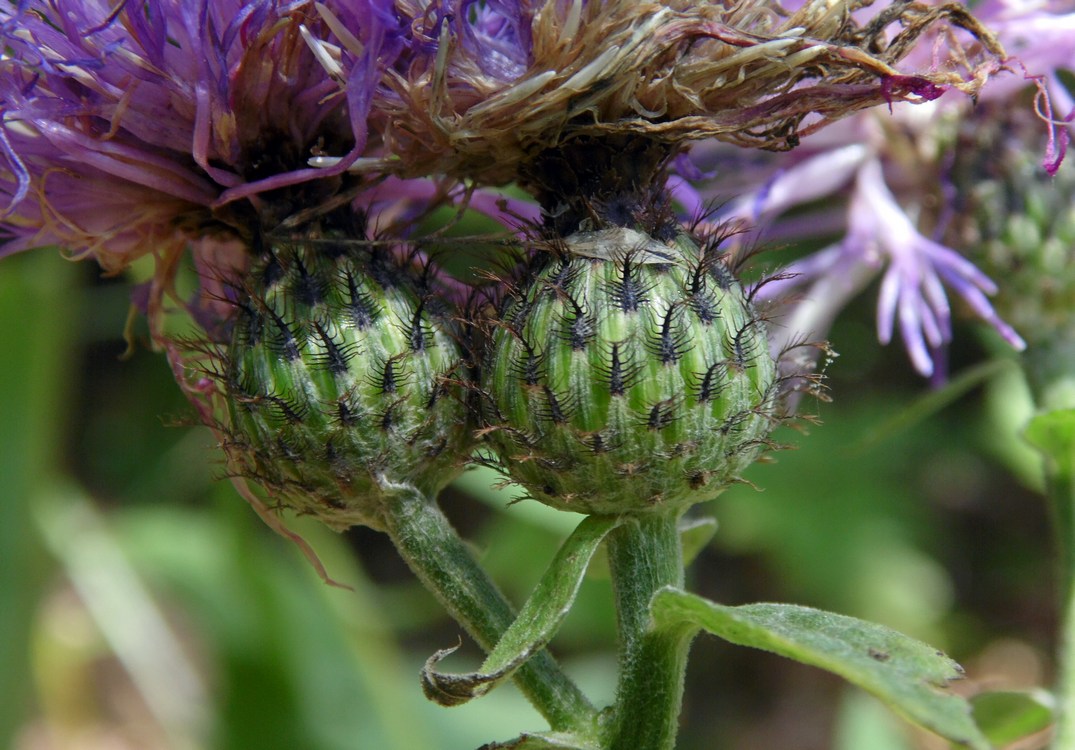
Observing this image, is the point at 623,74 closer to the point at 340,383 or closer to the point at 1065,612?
the point at 340,383

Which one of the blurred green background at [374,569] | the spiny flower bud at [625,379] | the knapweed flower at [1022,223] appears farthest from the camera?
the blurred green background at [374,569]

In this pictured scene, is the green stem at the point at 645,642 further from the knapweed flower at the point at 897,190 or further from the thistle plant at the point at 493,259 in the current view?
the knapweed flower at the point at 897,190

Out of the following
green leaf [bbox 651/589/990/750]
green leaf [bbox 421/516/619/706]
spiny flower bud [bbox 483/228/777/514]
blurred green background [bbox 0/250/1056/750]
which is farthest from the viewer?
blurred green background [bbox 0/250/1056/750]

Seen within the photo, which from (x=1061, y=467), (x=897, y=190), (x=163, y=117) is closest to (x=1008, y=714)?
(x=1061, y=467)

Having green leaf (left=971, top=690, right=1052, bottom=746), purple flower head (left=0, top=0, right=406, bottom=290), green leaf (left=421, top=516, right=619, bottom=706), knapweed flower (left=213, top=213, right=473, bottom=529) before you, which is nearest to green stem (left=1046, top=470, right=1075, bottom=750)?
green leaf (left=971, top=690, right=1052, bottom=746)

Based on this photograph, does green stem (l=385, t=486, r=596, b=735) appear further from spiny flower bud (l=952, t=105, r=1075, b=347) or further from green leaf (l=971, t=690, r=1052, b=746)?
spiny flower bud (l=952, t=105, r=1075, b=347)

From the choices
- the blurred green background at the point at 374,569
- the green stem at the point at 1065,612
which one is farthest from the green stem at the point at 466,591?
the green stem at the point at 1065,612

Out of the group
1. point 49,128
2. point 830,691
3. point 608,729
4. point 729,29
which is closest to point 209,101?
point 49,128

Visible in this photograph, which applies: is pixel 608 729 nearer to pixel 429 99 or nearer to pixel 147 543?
pixel 429 99
